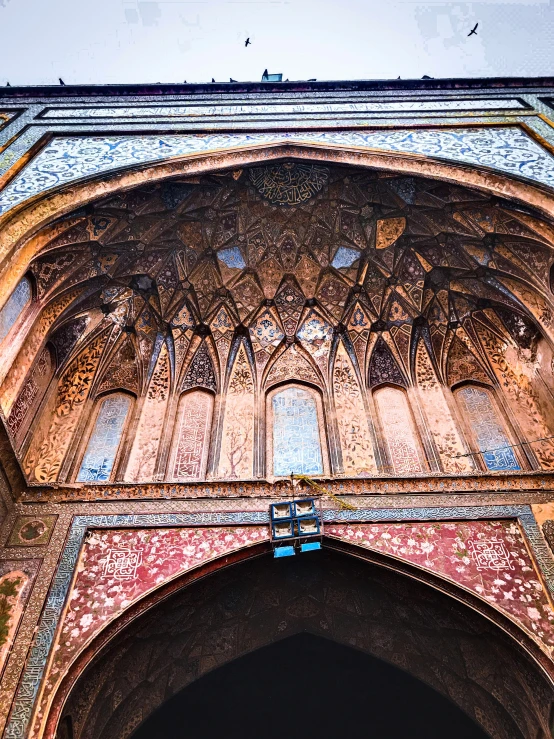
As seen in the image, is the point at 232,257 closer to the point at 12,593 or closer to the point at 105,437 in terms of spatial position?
the point at 105,437

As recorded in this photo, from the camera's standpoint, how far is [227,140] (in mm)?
8492

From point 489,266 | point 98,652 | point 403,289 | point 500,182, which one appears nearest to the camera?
point 98,652

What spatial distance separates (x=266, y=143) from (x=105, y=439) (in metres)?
4.76

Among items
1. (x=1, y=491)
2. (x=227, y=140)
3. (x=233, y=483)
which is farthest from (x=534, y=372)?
(x=1, y=491)

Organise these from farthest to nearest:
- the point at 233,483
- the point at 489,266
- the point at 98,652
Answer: the point at 489,266 → the point at 233,483 → the point at 98,652

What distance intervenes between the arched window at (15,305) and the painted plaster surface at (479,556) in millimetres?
4325

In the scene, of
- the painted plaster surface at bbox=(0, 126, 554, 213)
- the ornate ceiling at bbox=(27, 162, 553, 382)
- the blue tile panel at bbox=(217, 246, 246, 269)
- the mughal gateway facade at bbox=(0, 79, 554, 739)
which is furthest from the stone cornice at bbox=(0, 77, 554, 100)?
the blue tile panel at bbox=(217, 246, 246, 269)

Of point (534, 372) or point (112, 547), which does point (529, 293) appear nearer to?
A: point (534, 372)

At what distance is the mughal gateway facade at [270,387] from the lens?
5.82 m

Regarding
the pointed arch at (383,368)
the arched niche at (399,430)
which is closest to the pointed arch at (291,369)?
the pointed arch at (383,368)

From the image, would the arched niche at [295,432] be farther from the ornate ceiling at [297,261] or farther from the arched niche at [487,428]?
the arched niche at [487,428]

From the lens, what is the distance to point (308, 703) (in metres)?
8.08

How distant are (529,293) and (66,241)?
6.18 meters

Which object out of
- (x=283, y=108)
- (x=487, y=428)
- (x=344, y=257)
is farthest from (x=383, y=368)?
(x=283, y=108)
